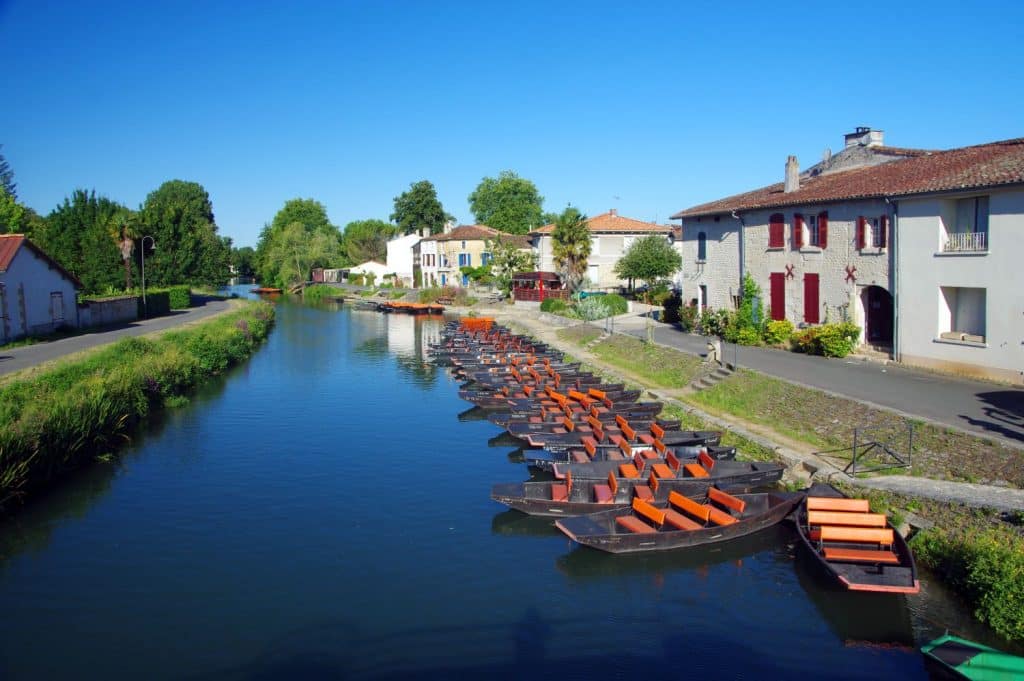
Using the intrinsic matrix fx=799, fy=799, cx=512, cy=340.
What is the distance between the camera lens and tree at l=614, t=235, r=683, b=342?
177 feet

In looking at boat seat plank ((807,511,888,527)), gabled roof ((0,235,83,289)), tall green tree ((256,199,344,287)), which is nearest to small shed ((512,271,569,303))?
gabled roof ((0,235,83,289))

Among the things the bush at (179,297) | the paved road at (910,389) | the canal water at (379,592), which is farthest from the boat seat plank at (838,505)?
the bush at (179,297)

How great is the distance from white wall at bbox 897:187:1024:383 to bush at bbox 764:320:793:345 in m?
5.83

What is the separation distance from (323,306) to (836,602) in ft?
250

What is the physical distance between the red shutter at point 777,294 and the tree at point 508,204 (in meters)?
83.5

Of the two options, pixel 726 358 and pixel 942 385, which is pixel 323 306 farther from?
pixel 942 385

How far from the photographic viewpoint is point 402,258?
10275cm

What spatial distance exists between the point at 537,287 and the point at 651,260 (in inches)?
460

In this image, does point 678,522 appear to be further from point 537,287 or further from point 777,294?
point 537,287

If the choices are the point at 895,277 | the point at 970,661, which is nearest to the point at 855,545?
the point at 970,661

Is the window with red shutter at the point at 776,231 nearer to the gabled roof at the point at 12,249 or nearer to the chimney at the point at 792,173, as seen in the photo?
the chimney at the point at 792,173

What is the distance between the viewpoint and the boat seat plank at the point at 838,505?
14.7 metres

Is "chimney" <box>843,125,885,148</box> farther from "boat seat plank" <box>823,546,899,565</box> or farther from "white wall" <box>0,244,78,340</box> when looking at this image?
"white wall" <box>0,244,78,340</box>

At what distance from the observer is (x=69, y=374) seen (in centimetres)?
2333
